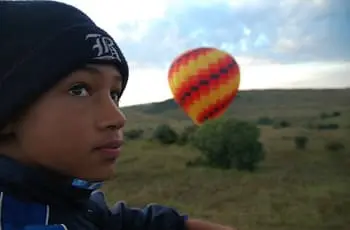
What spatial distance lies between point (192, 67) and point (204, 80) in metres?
0.42

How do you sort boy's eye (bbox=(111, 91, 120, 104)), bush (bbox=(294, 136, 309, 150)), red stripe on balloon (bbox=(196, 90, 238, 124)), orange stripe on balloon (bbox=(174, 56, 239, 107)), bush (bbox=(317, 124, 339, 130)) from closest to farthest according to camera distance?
1. boy's eye (bbox=(111, 91, 120, 104))
2. orange stripe on balloon (bbox=(174, 56, 239, 107))
3. red stripe on balloon (bbox=(196, 90, 238, 124))
4. bush (bbox=(294, 136, 309, 150))
5. bush (bbox=(317, 124, 339, 130))

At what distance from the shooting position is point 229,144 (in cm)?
1623

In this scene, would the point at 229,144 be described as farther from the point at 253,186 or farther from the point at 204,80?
the point at 253,186

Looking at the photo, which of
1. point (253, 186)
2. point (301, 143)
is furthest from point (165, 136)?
point (253, 186)

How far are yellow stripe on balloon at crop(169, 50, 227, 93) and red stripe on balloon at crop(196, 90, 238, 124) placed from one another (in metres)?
0.89

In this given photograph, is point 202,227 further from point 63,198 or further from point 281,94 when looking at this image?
point 281,94

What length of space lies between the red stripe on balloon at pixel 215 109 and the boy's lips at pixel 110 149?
542 inches

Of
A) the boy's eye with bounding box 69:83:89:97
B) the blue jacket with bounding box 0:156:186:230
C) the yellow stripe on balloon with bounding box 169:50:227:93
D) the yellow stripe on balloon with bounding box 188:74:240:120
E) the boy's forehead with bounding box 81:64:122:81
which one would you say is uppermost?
the yellow stripe on balloon with bounding box 169:50:227:93

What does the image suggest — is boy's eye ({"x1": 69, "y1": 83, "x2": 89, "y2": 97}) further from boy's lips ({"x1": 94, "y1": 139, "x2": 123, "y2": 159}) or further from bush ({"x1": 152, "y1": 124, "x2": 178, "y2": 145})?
bush ({"x1": 152, "y1": 124, "x2": 178, "y2": 145})

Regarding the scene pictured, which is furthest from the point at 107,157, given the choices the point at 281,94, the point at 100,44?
the point at 281,94

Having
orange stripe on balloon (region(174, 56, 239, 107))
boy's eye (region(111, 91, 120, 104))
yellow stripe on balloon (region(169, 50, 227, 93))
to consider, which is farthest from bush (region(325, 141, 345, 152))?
boy's eye (region(111, 91, 120, 104))

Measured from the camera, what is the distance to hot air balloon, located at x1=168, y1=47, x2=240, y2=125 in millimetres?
14117

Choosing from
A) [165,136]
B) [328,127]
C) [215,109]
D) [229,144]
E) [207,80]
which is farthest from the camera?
[328,127]

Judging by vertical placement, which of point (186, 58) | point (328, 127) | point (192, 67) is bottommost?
point (192, 67)
